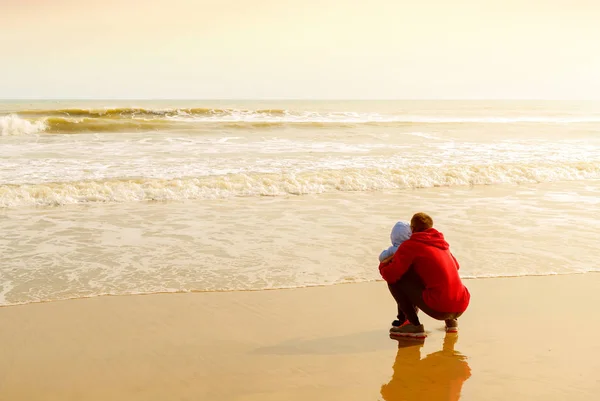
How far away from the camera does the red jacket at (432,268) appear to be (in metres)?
4.31

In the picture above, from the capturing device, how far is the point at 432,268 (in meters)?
4.32

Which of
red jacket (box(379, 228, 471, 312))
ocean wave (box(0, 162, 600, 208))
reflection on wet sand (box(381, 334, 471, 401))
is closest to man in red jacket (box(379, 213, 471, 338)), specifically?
red jacket (box(379, 228, 471, 312))

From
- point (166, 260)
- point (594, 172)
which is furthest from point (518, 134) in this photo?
point (166, 260)

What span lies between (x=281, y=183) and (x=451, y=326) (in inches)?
308

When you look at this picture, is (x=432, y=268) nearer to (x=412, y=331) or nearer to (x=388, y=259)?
(x=388, y=259)

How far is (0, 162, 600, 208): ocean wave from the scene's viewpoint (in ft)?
35.9

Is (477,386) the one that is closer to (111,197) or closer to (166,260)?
(166,260)

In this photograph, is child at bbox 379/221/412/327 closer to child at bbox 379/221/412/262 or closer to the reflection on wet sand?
child at bbox 379/221/412/262

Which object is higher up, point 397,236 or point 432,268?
point 397,236

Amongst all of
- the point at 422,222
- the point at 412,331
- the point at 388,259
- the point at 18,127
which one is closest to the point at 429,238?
the point at 422,222

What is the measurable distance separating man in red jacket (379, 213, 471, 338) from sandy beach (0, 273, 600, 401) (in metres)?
0.23

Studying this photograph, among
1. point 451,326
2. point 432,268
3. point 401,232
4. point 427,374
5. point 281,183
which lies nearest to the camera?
point 427,374

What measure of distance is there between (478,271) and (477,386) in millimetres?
2862

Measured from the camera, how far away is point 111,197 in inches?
433
